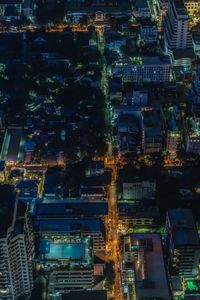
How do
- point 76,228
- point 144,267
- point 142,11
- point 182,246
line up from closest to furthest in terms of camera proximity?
point 144,267 < point 182,246 < point 76,228 < point 142,11

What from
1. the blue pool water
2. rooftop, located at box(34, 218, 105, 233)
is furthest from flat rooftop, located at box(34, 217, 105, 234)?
the blue pool water

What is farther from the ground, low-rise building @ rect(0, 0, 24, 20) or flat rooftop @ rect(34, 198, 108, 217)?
low-rise building @ rect(0, 0, 24, 20)

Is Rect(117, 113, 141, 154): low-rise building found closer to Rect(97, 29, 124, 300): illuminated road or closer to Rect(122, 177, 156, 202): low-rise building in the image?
Rect(97, 29, 124, 300): illuminated road

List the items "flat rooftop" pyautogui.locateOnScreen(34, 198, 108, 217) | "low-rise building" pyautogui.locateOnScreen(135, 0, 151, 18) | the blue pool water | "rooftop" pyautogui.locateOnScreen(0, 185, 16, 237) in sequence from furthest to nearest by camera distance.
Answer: "low-rise building" pyautogui.locateOnScreen(135, 0, 151, 18)
"flat rooftop" pyautogui.locateOnScreen(34, 198, 108, 217)
the blue pool water
"rooftop" pyautogui.locateOnScreen(0, 185, 16, 237)

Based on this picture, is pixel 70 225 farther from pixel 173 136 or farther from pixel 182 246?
pixel 173 136

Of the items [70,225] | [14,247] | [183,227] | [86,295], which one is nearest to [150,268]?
[183,227]

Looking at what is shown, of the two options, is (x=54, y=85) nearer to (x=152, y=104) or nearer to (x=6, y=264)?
(x=152, y=104)
